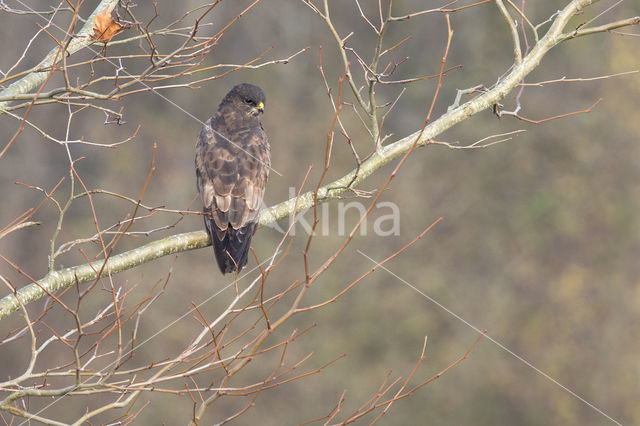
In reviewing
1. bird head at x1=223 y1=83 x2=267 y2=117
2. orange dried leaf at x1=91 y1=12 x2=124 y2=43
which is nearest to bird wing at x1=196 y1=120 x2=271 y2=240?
bird head at x1=223 y1=83 x2=267 y2=117

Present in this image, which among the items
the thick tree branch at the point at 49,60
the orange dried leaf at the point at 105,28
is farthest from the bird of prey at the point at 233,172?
the orange dried leaf at the point at 105,28

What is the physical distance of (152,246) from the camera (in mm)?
4355

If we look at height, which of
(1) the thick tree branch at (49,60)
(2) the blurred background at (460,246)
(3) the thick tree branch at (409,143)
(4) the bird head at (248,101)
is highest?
(1) the thick tree branch at (49,60)

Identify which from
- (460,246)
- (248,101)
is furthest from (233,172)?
(460,246)

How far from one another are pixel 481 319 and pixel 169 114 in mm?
10237

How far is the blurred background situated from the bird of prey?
9.24 metres

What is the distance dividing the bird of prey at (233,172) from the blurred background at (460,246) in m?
9.24

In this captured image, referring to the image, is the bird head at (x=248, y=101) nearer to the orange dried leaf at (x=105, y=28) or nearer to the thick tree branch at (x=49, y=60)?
the thick tree branch at (x=49, y=60)

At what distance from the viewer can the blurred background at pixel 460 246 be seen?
15523mm

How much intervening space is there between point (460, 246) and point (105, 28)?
1445cm

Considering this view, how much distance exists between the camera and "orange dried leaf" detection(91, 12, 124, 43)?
3811 mm

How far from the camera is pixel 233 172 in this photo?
579 cm

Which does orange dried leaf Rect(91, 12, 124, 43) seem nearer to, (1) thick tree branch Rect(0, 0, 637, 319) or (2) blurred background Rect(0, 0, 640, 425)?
(1) thick tree branch Rect(0, 0, 637, 319)

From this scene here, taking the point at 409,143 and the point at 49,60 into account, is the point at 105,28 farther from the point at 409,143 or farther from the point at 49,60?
the point at 409,143
